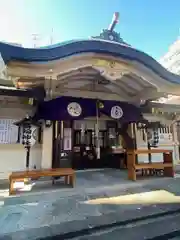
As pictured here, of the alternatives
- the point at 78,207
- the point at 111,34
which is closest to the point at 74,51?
the point at 111,34

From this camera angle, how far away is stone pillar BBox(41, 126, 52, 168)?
5.97 metres

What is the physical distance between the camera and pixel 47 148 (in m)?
6.06

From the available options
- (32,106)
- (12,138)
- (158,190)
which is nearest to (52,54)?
(32,106)

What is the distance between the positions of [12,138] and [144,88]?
5122 mm

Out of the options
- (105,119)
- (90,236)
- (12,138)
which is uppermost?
(105,119)

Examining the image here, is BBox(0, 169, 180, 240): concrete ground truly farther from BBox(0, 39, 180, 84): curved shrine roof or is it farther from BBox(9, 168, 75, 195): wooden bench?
BBox(0, 39, 180, 84): curved shrine roof

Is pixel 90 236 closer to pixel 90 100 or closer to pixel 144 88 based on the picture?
pixel 90 100

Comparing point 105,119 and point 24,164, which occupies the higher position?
point 105,119

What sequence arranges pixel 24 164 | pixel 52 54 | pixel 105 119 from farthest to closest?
pixel 105 119
pixel 24 164
pixel 52 54

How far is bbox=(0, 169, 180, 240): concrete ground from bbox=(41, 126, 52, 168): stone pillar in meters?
1.21

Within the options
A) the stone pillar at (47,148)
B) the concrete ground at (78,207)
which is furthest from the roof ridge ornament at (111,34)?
the concrete ground at (78,207)

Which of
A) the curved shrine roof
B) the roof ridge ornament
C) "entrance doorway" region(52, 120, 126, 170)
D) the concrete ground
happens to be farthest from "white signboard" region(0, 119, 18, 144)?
the roof ridge ornament

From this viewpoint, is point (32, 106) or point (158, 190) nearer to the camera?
point (158, 190)

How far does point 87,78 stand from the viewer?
6.04 m
